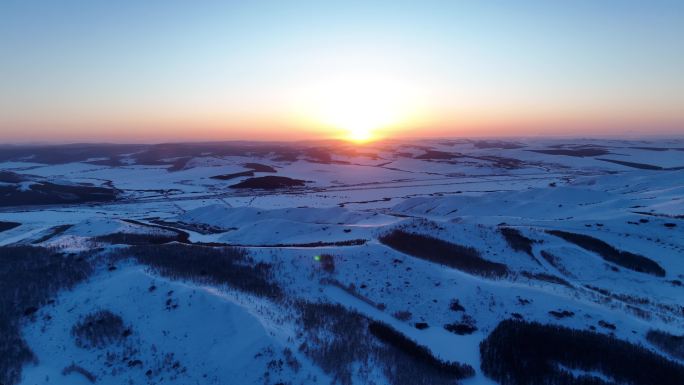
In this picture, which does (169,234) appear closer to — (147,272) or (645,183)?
(147,272)

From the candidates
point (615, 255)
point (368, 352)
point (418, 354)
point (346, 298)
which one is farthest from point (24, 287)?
point (615, 255)

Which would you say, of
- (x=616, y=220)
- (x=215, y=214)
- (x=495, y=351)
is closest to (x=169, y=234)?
(x=215, y=214)

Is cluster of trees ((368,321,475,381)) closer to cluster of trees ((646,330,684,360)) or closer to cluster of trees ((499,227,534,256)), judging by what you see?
cluster of trees ((646,330,684,360))

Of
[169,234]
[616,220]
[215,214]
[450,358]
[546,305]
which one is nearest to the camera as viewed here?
[450,358]

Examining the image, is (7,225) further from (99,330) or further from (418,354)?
(418,354)

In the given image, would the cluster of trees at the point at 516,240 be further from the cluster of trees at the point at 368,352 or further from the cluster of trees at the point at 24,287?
the cluster of trees at the point at 24,287
